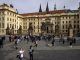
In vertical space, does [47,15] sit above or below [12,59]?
above

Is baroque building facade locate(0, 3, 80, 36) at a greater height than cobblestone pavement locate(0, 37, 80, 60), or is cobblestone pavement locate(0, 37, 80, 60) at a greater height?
baroque building facade locate(0, 3, 80, 36)

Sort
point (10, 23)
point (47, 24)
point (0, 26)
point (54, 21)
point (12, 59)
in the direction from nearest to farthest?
1. point (12, 59)
2. point (0, 26)
3. point (10, 23)
4. point (47, 24)
5. point (54, 21)

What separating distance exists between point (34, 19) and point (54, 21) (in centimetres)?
1254

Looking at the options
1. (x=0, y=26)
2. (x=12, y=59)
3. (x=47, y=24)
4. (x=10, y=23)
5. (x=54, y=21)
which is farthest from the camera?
(x=54, y=21)

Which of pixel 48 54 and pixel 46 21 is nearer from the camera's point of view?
pixel 48 54

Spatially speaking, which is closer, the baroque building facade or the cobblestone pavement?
the cobblestone pavement

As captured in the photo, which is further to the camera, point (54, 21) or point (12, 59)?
point (54, 21)

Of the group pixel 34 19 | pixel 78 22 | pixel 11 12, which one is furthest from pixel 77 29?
pixel 11 12

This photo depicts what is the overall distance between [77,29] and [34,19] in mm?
26566

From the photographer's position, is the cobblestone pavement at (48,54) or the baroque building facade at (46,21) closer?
the cobblestone pavement at (48,54)

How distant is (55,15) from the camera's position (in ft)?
436

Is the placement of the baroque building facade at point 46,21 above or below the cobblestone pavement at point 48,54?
above

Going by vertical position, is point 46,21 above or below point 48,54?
above

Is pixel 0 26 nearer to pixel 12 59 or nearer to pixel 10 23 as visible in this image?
pixel 10 23
